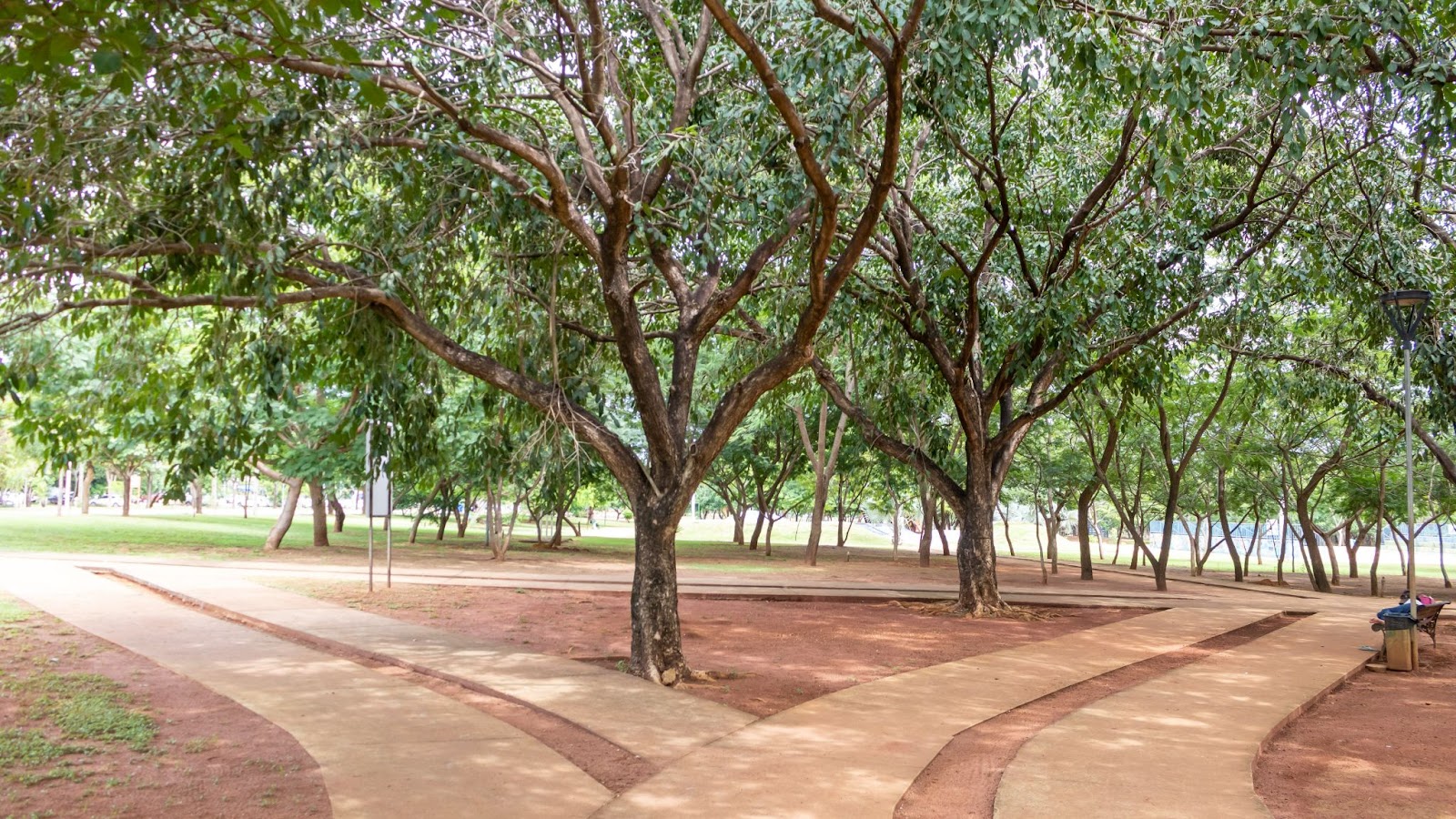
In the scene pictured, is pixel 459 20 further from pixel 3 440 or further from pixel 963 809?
pixel 3 440

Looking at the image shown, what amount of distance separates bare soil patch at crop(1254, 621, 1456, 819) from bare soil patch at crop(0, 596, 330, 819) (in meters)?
5.69

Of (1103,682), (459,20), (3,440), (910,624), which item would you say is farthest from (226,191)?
(3,440)

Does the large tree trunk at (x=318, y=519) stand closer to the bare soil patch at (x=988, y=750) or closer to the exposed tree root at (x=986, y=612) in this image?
the exposed tree root at (x=986, y=612)

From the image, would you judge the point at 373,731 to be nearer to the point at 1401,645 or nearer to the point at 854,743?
the point at 854,743

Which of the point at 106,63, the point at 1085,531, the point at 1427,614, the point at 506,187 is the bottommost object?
the point at 1427,614

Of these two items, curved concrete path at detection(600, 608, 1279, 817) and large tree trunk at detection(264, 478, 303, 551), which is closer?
curved concrete path at detection(600, 608, 1279, 817)

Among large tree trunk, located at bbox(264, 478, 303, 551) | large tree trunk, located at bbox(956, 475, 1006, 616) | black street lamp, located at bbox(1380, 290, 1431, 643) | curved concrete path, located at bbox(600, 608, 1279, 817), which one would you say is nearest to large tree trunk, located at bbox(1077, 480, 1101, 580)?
large tree trunk, located at bbox(956, 475, 1006, 616)

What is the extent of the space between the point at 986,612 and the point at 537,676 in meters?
9.06

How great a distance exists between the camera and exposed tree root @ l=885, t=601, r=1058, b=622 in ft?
52.4

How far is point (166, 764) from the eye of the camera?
602cm

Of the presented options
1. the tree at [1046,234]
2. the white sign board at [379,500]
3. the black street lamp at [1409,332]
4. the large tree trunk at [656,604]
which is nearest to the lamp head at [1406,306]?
the black street lamp at [1409,332]

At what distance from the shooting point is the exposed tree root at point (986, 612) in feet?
52.4

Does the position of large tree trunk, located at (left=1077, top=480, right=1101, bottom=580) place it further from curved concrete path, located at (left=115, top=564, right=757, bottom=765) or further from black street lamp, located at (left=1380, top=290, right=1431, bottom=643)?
curved concrete path, located at (left=115, top=564, right=757, bottom=765)

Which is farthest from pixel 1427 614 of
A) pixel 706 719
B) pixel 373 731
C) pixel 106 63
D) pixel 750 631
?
pixel 106 63
